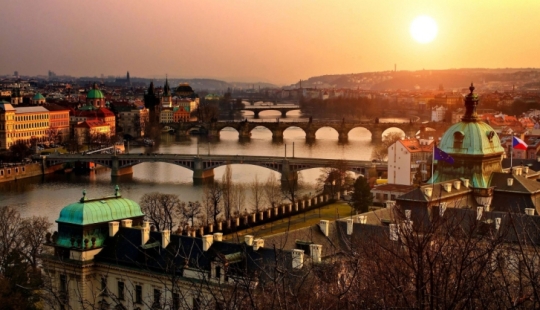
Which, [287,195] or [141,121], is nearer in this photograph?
[287,195]

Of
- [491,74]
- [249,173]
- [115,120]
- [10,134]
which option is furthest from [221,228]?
[491,74]

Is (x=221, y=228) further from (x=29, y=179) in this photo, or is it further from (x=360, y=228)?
(x=29, y=179)

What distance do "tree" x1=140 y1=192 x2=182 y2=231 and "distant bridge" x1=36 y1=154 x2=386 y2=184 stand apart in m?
9.01

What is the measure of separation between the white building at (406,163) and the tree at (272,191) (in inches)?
154

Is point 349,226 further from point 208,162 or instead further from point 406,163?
point 208,162

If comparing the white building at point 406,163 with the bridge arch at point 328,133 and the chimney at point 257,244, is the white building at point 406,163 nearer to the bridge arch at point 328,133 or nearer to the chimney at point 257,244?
the chimney at point 257,244

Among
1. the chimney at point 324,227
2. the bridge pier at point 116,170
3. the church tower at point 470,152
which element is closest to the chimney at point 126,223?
the chimney at point 324,227

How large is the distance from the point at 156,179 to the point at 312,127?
86.0ft

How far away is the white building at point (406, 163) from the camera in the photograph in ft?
94.0

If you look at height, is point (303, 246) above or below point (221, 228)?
above

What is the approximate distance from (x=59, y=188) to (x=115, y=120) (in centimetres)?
2909

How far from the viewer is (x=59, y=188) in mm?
32906

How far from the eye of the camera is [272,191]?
1180 inches

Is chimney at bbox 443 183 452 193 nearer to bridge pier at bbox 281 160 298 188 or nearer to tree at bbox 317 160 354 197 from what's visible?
tree at bbox 317 160 354 197
